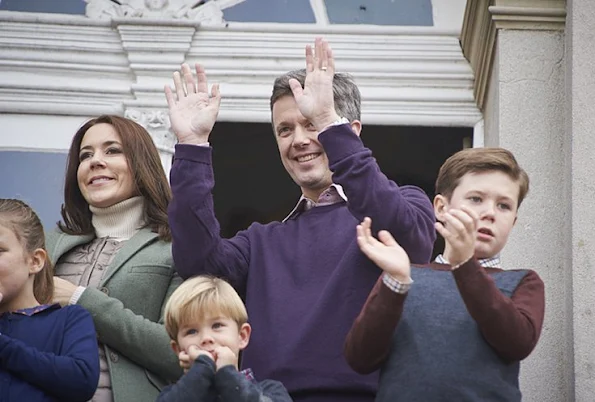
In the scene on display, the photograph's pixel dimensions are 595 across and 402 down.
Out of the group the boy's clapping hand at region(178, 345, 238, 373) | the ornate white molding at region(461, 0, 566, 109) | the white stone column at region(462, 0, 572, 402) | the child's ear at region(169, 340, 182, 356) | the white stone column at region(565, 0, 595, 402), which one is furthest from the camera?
the ornate white molding at region(461, 0, 566, 109)

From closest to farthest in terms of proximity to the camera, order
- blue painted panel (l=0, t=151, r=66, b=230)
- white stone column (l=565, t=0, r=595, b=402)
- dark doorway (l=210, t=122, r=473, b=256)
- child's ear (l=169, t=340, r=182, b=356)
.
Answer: child's ear (l=169, t=340, r=182, b=356) < white stone column (l=565, t=0, r=595, b=402) < blue painted panel (l=0, t=151, r=66, b=230) < dark doorway (l=210, t=122, r=473, b=256)

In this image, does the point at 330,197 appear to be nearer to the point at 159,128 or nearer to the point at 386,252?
the point at 386,252

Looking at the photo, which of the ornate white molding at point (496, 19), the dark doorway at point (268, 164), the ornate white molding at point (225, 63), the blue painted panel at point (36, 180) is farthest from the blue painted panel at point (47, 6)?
the ornate white molding at point (496, 19)

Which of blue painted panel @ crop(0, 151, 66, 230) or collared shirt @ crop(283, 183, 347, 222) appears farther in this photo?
blue painted panel @ crop(0, 151, 66, 230)

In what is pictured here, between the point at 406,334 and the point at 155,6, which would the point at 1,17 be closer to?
the point at 155,6

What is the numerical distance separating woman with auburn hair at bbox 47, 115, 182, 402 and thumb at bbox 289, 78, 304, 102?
67 cm

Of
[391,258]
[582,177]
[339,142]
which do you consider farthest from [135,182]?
[582,177]

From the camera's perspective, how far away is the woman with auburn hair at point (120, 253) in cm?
465

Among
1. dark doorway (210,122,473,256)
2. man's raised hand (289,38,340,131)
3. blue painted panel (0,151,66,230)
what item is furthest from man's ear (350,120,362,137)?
dark doorway (210,122,473,256)

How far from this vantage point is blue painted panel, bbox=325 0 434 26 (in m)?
6.71

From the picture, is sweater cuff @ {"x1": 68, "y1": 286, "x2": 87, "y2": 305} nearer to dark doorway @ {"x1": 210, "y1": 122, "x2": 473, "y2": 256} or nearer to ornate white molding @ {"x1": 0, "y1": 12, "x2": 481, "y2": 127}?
ornate white molding @ {"x1": 0, "y1": 12, "x2": 481, "y2": 127}

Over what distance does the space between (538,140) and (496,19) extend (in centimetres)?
51

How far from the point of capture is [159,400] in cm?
414

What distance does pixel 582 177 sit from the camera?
5.65m
